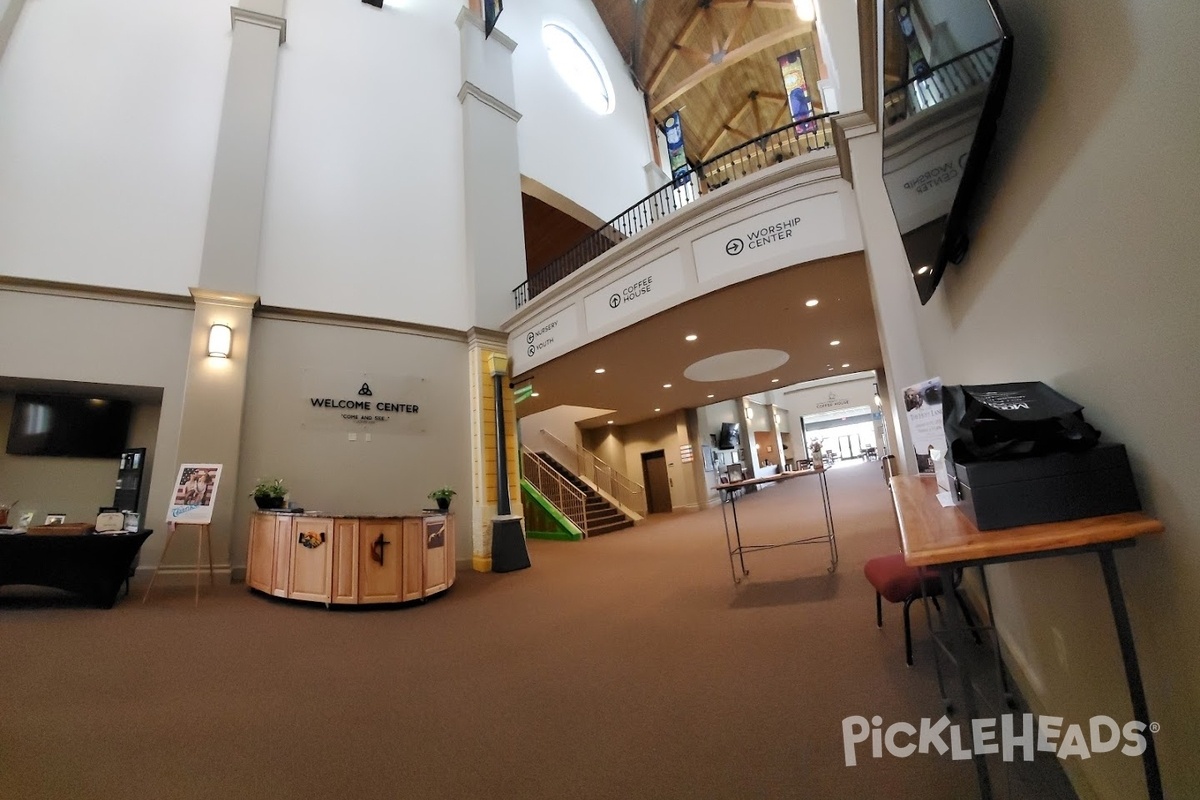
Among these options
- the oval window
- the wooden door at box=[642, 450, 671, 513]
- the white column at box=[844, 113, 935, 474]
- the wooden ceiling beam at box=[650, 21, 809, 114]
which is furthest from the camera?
the wooden door at box=[642, 450, 671, 513]

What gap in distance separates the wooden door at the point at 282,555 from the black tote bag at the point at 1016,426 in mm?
5312

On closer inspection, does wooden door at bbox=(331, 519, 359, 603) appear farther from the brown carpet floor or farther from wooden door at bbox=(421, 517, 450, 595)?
wooden door at bbox=(421, 517, 450, 595)

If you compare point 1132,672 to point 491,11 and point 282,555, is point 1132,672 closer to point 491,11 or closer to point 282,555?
point 282,555

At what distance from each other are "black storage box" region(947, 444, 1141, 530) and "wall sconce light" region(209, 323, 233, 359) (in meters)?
6.95

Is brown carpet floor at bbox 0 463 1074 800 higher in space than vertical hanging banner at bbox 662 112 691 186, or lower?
lower

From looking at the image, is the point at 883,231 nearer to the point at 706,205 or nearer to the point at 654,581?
the point at 706,205

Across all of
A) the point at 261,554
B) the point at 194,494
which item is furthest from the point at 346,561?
the point at 194,494

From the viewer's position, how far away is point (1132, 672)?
892 millimetres

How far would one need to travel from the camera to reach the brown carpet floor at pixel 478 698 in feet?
5.45

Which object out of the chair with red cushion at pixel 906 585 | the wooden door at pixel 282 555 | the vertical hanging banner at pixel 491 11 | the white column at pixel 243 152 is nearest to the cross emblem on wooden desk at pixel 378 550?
the wooden door at pixel 282 555

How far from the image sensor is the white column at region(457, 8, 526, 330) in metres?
7.39

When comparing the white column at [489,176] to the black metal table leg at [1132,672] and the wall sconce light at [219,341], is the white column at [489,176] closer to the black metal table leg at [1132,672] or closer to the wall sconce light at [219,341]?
the wall sconce light at [219,341]

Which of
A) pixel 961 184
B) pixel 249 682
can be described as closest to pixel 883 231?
pixel 961 184

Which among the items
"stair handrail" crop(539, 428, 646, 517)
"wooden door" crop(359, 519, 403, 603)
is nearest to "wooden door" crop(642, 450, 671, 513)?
"stair handrail" crop(539, 428, 646, 517)
